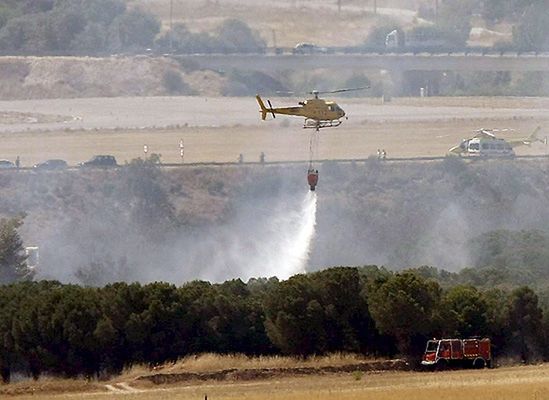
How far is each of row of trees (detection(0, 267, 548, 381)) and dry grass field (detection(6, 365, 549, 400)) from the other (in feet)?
9.24

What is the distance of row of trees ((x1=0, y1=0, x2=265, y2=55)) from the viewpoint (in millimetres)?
159375

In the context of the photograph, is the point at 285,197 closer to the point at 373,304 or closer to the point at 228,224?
the point at 228,224

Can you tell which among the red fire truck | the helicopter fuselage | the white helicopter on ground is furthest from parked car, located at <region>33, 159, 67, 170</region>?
the red fire truck

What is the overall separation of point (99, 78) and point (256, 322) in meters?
81.2

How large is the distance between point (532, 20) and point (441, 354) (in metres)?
101

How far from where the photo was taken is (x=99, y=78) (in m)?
150

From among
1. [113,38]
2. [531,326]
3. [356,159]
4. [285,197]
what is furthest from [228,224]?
[113,38]

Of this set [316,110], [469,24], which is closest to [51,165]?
[316,110]

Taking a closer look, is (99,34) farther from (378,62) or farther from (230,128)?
(230,128)

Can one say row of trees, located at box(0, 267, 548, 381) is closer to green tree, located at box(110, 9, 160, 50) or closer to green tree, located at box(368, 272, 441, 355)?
green tree, located at box(368, 272, 441, 355)

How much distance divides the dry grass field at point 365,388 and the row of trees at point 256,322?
2816 millimetres

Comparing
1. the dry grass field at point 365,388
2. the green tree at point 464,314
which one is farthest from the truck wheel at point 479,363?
the green tree at point 464,314

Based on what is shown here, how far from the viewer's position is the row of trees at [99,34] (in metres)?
159

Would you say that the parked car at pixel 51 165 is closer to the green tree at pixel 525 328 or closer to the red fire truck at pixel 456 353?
the green tree at pixel 525 328
